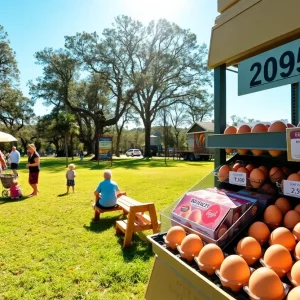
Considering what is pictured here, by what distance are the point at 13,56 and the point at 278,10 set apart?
3682cm

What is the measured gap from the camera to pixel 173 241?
1.59m

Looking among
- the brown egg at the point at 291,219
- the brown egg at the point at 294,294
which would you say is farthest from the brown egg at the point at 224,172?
the brown egg at the point at 294,294

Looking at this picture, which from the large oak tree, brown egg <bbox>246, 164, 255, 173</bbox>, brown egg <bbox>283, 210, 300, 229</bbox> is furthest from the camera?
the large oak tree

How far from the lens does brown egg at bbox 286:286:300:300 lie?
1.01 metres

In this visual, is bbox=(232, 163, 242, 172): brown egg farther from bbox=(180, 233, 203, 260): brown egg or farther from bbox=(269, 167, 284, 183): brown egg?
bbox=(180, 233, 203, 260): brown egg

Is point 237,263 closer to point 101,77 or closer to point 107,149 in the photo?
point 107,149

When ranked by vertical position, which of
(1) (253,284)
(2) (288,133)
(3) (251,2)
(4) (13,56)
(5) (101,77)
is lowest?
(1) (253,284)

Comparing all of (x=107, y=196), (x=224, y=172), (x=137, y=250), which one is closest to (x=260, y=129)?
(x=224, y=172)

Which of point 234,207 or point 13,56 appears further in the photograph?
point 13,56

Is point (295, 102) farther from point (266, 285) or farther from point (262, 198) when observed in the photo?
point (266, 285)

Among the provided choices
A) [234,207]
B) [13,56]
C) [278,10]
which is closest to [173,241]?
[234,207]

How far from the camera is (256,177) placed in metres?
1.72

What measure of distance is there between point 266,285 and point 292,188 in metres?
0.57

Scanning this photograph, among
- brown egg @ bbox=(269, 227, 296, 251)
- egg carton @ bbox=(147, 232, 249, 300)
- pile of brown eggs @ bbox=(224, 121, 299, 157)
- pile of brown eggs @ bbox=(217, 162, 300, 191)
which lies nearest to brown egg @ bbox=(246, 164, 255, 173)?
pile of brown eggs @ bbox=(217, 162, 300, 191)
